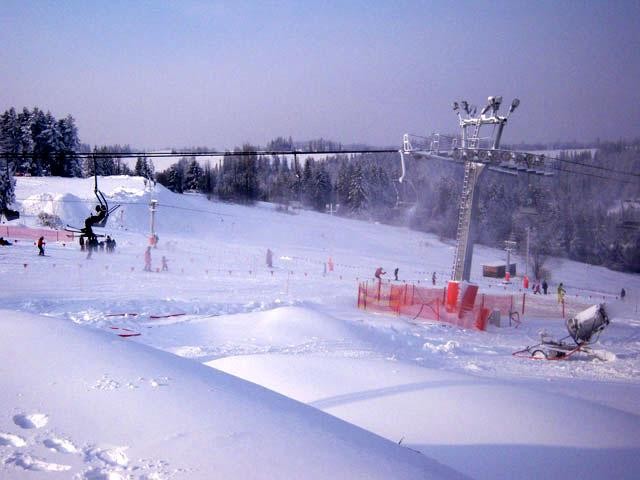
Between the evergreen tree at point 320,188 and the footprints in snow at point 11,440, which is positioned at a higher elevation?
the evergreen tree at point 320,188

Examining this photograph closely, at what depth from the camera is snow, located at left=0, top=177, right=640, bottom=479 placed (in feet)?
11.5

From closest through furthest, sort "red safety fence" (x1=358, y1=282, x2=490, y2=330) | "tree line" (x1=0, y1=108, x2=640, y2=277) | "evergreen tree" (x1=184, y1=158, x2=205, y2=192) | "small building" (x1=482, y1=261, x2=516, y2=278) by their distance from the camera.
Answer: "tree line" (x1=0, y1=108, x2=640, y2=277), "red safety fence" (x1=358, y1=282, x2=490, y2=330), "small building" (x1=482, y1=261, x2=516, y2=278), "evergreen tree" (x1=184, y1=158, x2=205, y2=192)

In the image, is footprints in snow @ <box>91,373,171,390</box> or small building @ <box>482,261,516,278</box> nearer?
footprints in snow @ <box>91,373,171,390</box>

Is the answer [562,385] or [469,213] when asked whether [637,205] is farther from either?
[469,213]

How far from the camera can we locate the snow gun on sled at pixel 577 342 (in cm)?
1402

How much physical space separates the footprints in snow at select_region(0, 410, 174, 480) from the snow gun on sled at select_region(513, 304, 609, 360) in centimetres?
1270

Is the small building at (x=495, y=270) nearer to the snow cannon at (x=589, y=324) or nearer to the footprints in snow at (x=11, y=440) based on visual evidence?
the snow cannon at (x=589, y=324)

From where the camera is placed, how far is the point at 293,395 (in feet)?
23.5

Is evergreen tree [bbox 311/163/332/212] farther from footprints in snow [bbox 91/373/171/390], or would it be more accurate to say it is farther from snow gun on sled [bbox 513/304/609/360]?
footprints in snow [bbox 91/373/171/390]

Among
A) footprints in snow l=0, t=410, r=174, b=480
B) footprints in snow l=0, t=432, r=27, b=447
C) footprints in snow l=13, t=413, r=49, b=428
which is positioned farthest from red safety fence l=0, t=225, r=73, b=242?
footprints in snow l=0, t=410, r=174, b=480

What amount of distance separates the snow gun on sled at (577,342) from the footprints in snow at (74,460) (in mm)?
12704

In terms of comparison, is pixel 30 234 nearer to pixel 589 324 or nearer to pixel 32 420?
pixel 589 324

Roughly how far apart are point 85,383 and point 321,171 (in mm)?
50275

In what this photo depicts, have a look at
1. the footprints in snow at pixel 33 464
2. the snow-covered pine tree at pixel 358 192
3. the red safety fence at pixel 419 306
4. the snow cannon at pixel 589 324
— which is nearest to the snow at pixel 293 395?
the footprints in snow at pixel 33 464
